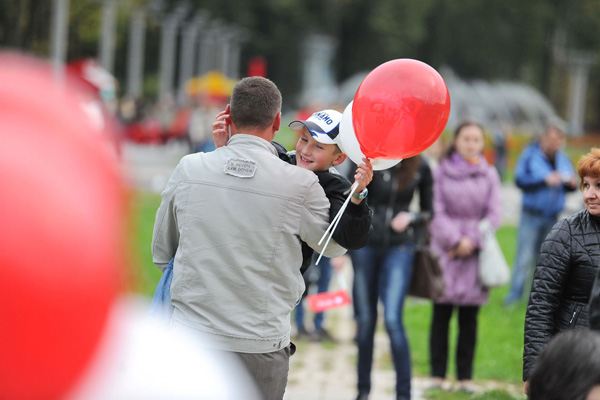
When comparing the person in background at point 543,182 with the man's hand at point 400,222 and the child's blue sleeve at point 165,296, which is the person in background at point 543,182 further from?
the child's blue sleeve at point 165,296

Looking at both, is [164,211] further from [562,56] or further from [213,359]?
[562,56]

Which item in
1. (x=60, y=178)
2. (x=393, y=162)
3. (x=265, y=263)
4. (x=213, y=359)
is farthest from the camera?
(x=393, y=162)

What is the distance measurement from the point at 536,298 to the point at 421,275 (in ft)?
7.77

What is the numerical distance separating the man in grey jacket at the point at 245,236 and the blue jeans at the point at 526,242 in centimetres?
672

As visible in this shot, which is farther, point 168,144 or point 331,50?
point 331,50

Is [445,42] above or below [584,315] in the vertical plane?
above

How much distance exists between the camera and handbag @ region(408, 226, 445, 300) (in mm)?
6203

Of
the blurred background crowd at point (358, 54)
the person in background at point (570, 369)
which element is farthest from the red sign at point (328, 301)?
the blurred background crowd at point (358, 54)

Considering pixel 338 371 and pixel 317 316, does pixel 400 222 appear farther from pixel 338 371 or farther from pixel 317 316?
pixel 317 316

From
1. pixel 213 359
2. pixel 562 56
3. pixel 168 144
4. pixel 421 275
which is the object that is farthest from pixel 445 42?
pixel 213 359

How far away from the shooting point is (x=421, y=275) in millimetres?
6266

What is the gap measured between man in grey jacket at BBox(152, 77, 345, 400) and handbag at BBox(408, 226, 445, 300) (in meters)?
2.89

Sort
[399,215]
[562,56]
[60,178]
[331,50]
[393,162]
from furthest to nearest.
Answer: [331,50]
[562,56]
[399,215]
[393,162]
[60,178]

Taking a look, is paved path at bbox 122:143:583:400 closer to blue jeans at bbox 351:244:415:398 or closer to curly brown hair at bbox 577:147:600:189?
blue jeans at bbox 351:244:415:398
